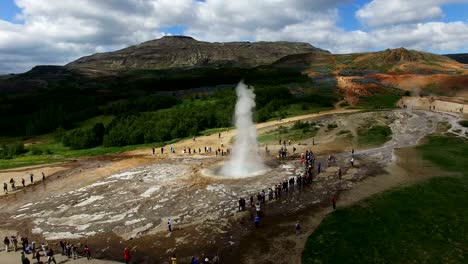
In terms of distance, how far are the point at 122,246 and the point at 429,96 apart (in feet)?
287

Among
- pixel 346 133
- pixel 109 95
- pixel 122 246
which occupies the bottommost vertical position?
pixel 122 246

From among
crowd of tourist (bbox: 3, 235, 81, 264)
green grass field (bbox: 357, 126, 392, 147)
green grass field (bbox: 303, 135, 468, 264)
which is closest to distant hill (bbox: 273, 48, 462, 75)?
green grass field (bbox: 357, 126, 392, 147)

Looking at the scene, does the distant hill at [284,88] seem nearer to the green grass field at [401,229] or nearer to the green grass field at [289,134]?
the green grass field at [289,134]

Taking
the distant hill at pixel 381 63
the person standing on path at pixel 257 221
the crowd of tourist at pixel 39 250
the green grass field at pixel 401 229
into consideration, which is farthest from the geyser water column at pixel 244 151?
the distant hill at pixel 381 63

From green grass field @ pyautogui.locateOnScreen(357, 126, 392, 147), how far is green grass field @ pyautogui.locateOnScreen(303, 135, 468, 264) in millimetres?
20653

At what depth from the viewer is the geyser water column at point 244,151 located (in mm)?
45531

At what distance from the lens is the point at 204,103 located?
99312mm

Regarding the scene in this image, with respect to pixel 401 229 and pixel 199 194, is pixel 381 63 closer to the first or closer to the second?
pixel 199 194

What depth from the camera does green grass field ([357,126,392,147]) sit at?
57375 millimetres

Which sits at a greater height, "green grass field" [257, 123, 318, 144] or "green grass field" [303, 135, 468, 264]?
"green grass field" [257, 123, 318, 144]

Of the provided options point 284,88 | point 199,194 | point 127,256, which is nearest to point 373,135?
point 199,194

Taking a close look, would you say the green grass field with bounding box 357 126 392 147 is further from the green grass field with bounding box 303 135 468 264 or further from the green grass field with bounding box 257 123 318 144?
the green grass field with bounding box 303 135 468 264

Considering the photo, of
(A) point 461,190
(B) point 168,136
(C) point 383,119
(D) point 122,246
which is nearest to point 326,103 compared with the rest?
(C) point 383,119

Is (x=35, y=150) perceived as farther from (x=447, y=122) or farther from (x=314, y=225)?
(x=447, y=122)
